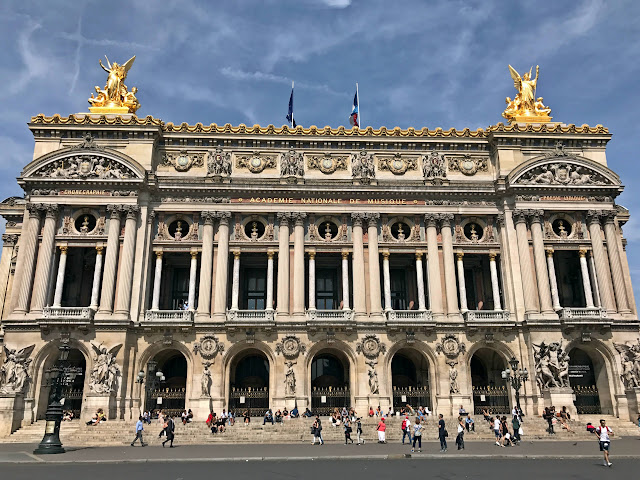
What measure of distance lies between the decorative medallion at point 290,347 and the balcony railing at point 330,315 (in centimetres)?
196

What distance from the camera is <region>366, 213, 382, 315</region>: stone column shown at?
4234 cm

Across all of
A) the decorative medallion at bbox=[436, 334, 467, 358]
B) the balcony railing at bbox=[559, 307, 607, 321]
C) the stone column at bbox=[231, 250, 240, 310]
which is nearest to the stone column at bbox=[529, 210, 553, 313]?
the balcony railing at bbox=[559, 307, 607, 321]

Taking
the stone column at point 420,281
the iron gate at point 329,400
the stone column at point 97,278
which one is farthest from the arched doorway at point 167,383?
the stone column at point 420,281

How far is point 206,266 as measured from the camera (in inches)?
1671

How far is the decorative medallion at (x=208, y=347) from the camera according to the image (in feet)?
132

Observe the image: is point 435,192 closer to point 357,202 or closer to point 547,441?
point 357,202

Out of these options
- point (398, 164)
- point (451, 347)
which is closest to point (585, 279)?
point (451, 347)

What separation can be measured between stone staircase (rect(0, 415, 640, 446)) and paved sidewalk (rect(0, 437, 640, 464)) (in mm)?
2076

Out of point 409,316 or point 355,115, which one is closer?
point 409,316

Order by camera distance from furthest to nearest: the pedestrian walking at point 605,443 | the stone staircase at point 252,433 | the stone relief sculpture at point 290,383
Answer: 1. the stone relief sculpture at point 290,383
2. the stone staircase at point 252,433
3. the pedestrian walking at point 605,443

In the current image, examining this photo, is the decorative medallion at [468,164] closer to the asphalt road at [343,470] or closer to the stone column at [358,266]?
the stone column at [358,266]

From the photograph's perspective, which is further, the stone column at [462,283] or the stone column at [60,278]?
the stone column at [462,283]

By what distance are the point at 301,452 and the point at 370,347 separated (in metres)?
15.6

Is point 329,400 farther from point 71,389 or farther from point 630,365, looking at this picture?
point 630,365
